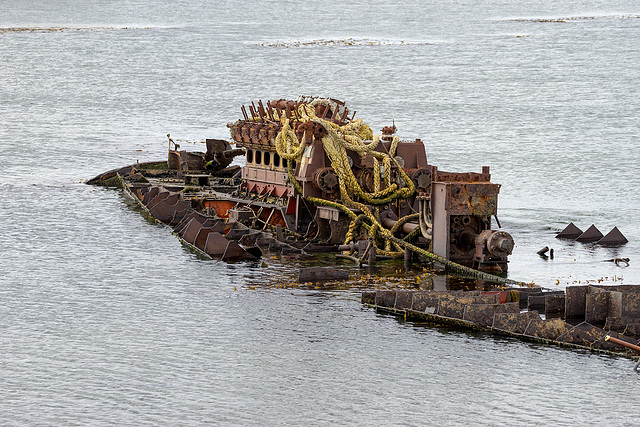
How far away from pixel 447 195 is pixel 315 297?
551 cm

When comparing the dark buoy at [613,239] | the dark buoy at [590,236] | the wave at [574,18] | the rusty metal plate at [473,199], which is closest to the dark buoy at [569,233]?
the dark buoy at [590,236]

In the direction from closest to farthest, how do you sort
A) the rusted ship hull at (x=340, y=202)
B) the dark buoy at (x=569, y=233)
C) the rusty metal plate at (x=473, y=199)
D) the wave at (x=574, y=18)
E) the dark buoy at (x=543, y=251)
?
the rusty metal plate at (x=473, y=199) < the rusted ship hull at (x=340, y=202) < the dark buoy at (x=543, y=251) < the dark buoy at (x=569, y=233) < the wave at (x=574, y=18)

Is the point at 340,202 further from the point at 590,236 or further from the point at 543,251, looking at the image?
the point at 590,236

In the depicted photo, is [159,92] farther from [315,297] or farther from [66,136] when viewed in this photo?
[315,297]

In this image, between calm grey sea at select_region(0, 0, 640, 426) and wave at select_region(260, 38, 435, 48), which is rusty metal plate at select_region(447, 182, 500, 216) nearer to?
calm grey sea at select_region(0, 0, 640, 426)

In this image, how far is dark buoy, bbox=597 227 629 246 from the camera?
41.4 m

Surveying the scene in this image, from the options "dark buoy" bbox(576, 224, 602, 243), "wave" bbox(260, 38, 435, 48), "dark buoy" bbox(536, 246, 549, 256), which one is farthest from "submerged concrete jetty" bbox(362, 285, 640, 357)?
"wave" bbox(260, 38, 435, 48)

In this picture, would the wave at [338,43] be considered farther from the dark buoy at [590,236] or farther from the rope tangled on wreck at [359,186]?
the rope tangled on wreck at [359,186]

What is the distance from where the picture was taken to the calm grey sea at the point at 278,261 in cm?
2311

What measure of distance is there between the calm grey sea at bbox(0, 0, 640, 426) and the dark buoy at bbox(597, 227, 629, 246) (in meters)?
0.60

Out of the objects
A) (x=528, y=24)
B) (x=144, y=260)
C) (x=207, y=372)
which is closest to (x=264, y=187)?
(x=144, y=260)

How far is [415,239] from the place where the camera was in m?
36.5

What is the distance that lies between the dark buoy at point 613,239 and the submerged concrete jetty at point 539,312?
44.1ft

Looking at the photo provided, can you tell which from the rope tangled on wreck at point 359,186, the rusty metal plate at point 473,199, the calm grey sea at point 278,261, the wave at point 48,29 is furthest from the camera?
the wave at point 48,29
